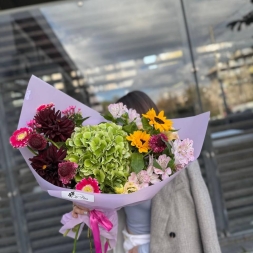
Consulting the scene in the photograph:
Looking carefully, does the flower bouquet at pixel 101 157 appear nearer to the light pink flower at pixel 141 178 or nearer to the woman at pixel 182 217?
the light pink flower at pixel 141 178

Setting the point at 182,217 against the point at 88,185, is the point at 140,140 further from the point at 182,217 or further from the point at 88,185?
the point at 182,217

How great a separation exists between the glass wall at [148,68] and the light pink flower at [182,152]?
9.39ft

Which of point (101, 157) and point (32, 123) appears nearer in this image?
point (101, 157)

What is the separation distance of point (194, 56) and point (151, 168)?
3.06 m

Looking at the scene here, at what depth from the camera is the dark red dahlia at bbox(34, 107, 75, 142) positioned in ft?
4.92

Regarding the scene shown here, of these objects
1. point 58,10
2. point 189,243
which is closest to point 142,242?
point 189,243

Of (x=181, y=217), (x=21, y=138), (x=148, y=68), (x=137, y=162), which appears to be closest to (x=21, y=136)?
(x=21, y=138)

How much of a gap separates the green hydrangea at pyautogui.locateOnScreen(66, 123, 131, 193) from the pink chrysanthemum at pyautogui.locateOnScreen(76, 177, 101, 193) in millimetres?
34

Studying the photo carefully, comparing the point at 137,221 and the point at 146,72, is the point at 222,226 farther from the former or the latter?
the point at 137,221

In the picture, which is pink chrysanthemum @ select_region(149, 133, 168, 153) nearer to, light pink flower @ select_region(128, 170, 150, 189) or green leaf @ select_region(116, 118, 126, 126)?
light pink flower @ select_region(128, 170, 150, 189)

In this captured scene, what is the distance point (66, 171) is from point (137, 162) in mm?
283

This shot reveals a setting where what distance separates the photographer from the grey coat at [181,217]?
1894 millimetres

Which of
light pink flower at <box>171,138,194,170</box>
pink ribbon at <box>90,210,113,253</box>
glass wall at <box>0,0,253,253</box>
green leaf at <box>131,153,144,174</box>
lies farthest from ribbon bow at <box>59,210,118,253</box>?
glass wall at <box>0,0,253,253</box>

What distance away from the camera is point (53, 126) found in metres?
1.50
